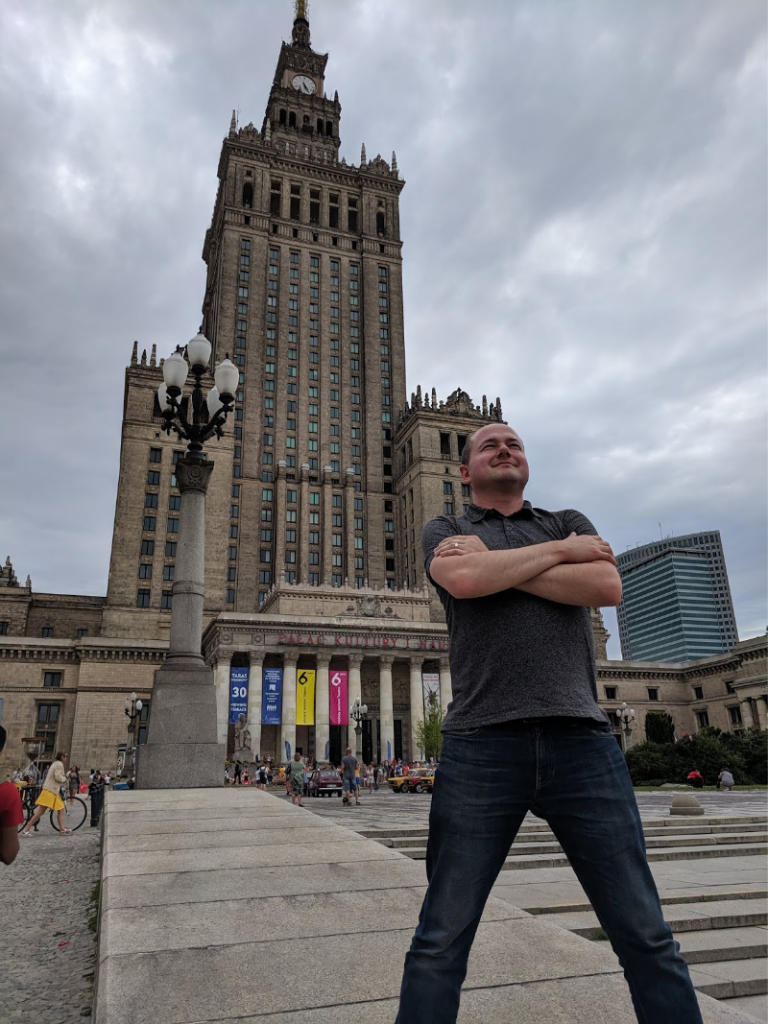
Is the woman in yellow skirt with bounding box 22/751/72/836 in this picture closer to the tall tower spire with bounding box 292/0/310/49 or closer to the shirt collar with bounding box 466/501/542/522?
the shirt collar with bounding box 466/501/542/522

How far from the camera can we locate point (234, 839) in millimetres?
6980

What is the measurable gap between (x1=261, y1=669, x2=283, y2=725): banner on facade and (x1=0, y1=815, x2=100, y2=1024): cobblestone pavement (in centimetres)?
3972

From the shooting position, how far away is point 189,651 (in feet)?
48.2

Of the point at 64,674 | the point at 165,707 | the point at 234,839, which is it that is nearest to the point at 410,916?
the point at 234,839

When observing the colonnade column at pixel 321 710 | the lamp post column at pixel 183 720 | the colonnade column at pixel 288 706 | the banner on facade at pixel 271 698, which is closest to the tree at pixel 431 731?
the colonnade column at pixel 321 710

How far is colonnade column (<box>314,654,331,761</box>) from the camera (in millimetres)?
51375

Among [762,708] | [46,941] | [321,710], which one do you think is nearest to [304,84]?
[321,710]

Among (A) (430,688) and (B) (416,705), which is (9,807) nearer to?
(A) (430,688)

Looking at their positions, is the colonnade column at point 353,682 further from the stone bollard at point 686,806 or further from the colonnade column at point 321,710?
the stone bollard at point 686,806

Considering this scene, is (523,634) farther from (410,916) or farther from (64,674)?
(64,674)

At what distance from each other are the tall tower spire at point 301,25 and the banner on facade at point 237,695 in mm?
103710

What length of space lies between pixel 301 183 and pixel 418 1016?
10489 cm

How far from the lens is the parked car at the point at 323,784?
30.7 metres

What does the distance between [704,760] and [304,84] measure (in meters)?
110
